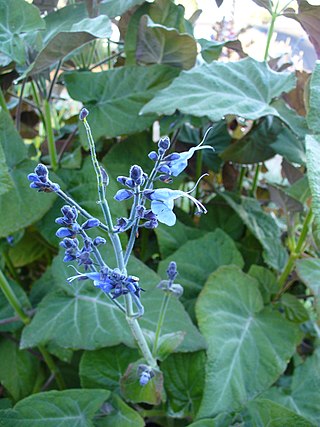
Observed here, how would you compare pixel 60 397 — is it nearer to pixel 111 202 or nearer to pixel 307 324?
pixel 111 202

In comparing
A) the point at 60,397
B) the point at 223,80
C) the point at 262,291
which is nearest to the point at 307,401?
the point at 262,291

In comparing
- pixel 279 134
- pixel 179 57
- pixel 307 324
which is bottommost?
pixel 307 324

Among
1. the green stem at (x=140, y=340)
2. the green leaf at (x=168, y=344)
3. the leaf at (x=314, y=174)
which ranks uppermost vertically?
the leaf at (x=314, y=174)

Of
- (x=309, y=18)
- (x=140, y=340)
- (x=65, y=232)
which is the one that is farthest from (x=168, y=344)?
(x=309, y=18)

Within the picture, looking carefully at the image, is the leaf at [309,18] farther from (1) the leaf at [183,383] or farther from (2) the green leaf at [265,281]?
(1) the leaf at [183,383]

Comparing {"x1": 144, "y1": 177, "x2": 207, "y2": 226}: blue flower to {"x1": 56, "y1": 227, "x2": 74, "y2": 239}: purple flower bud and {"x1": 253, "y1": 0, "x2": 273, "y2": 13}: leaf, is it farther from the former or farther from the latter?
{"x1": 253, "y1": 0, "x2": 273, "y2": 13}: leaf

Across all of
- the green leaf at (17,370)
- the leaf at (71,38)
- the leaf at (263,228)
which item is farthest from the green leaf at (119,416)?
the leaf at (71,38)
